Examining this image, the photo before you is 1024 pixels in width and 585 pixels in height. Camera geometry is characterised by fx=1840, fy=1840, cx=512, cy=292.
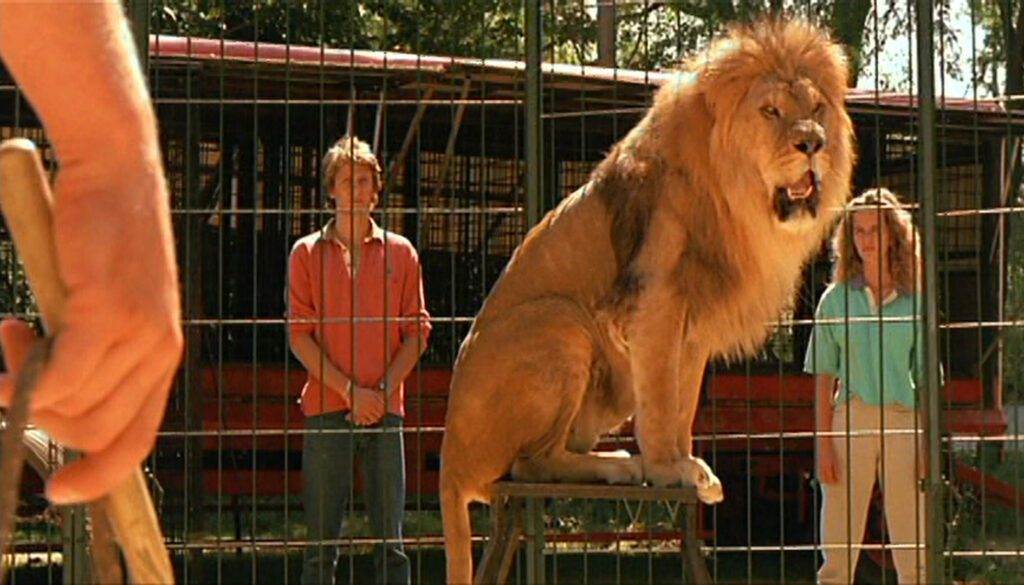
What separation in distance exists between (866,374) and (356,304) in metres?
1.91

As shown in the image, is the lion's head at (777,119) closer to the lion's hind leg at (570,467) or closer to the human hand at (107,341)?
the lion's hind leg at (570,467)

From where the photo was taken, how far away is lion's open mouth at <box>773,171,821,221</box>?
5.51 meters

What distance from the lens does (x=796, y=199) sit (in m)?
5.52

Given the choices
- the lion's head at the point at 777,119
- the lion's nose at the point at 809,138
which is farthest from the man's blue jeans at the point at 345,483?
the lion's nose at the point at 809,138

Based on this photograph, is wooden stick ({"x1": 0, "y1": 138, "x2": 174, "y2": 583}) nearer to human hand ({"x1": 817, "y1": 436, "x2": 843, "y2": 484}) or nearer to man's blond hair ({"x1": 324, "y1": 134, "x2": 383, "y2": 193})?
man's blond hair ({"x1": 324, "y1": 134, "x2": 383, "y2": 193})

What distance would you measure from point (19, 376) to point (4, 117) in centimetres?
668

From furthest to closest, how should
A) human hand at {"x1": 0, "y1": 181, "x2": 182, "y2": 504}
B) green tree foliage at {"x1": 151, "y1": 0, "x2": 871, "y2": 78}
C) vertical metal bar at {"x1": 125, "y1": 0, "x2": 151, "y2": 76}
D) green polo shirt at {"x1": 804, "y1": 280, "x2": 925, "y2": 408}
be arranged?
green tree foliage at {"x1": 151, "y1": 0, "x2": 871, "y2": 78} < green polo shirt at {"x1": 804, "y1": 280, "x2": 925, "y2": 408} < vertical metal bar at {"x1": 125, "y1": 0, "x2": 151, "y2": 76} < human hand at {"x1": 0, "y1": 181, "x2": 182, "y2": 504}

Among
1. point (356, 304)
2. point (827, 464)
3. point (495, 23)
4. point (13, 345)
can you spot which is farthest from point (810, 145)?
point (495, 23)

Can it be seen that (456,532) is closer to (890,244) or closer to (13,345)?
(890,244)

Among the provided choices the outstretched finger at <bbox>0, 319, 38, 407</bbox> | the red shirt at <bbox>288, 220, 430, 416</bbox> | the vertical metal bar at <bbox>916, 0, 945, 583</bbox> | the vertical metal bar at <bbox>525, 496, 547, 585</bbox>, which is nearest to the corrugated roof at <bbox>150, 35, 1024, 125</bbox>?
the vertical metal bar at <bbox>916, 0, 945, 583</bbox>

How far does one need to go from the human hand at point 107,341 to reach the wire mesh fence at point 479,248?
484 centimetres

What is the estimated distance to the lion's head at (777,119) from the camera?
545 cm

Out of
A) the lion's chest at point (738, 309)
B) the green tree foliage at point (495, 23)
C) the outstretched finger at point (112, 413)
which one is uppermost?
the green tree foliage at point (495, 23)

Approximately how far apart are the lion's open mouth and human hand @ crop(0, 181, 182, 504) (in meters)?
4.12
